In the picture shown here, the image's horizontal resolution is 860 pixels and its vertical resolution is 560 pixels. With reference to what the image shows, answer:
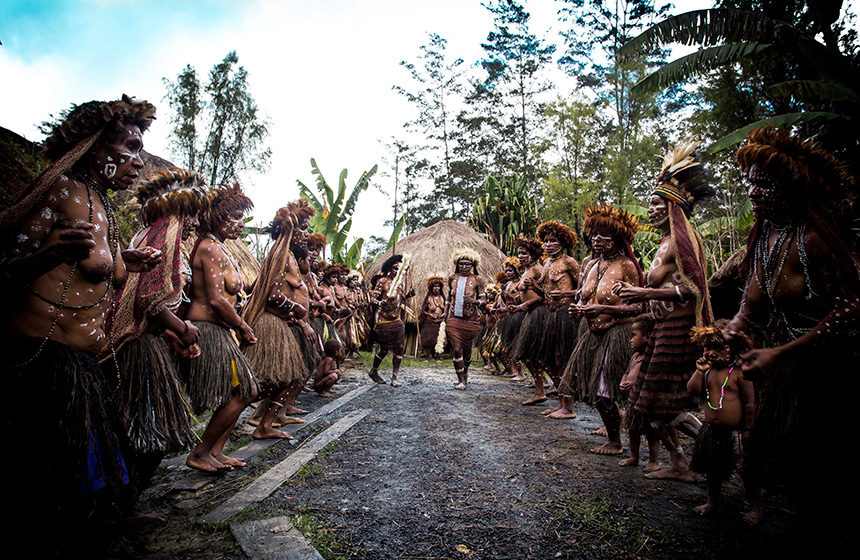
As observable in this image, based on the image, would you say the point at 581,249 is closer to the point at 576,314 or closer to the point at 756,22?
the point at 756,22

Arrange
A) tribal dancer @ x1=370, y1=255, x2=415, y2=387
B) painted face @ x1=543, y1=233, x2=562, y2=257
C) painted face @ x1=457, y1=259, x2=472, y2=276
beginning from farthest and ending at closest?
painted face @ x1=457, y1=259, x2=472, y2=276, tribal dancer @ x1=370, y1=255, x2=415, y2=387, painted face @ x1=543, y1=233, x2=562, y2=257

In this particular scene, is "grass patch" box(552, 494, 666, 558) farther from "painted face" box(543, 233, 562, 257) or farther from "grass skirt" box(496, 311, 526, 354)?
"grass skirt" box(496, 311, 526, 354)

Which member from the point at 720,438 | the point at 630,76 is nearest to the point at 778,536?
the point at 720,438

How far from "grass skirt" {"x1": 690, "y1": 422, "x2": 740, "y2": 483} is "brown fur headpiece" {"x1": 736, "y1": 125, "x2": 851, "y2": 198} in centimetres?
126

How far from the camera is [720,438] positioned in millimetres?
2525

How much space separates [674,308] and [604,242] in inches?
43.8

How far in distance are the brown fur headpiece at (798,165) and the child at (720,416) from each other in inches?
34.4

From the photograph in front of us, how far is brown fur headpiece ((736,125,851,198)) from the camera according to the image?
6.61 ft

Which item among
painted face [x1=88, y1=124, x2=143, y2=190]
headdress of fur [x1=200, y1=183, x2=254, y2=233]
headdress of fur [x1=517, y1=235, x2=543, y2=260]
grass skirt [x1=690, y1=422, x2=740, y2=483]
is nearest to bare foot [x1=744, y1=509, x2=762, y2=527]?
Answer: grass skirt [x1=690, y1=422, x2=740, y2=483]

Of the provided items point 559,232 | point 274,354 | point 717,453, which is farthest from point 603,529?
point 559,232

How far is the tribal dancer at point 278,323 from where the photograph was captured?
3926mm

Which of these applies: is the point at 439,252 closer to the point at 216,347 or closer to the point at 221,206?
the point at 221,206

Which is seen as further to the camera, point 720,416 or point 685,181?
point 685,181

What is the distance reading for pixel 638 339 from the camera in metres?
3.46
